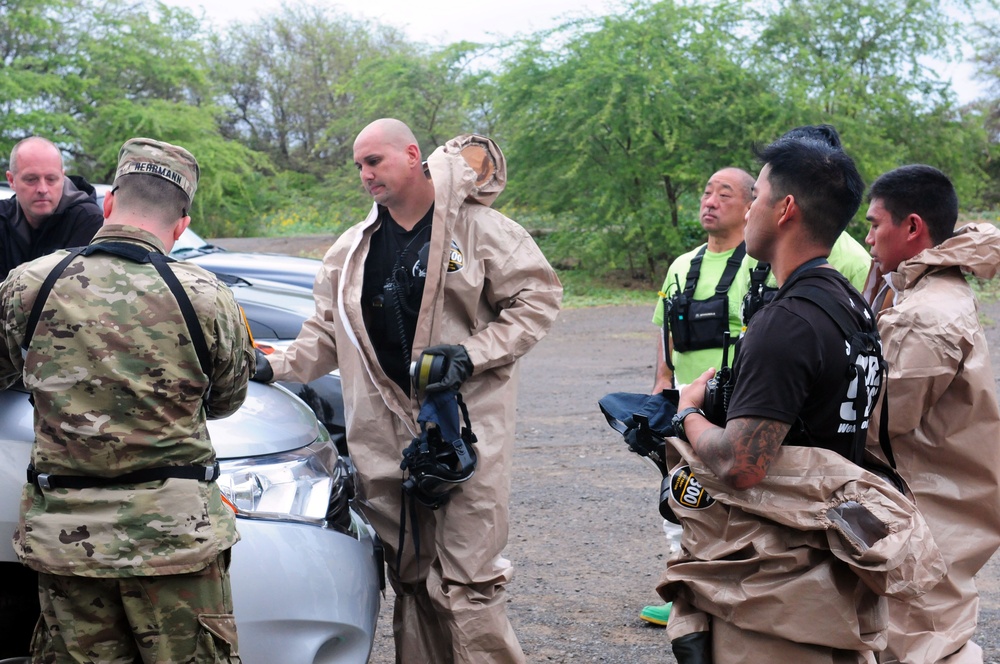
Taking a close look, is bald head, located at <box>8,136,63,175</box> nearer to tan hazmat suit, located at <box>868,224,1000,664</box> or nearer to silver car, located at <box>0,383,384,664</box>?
silver car, located at <box>0,383,384,664</box>

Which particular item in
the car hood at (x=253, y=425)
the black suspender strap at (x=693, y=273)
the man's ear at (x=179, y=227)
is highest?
the man's ear at (x=179, y=227)

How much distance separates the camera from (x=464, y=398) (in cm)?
362

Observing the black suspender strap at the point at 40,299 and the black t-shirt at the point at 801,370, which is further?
the black suspender strap at the point at 40,299

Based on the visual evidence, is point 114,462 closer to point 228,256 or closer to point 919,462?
point 919,462

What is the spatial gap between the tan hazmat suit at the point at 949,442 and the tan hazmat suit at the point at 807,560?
0.84 m

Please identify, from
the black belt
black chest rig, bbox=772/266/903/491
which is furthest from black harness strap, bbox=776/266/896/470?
the black belt

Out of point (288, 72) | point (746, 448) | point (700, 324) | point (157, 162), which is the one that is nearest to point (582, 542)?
point (700, 324)

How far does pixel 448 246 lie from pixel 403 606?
1.34 meters

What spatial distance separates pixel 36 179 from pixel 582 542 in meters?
3.34

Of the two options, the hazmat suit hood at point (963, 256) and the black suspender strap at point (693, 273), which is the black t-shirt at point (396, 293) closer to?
the black suspender strap at point (693, 273)

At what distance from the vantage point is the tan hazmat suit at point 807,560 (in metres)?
2.37

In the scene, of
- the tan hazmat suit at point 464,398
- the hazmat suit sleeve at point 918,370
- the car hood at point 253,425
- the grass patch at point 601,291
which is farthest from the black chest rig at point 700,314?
the grass patch at point 601,291

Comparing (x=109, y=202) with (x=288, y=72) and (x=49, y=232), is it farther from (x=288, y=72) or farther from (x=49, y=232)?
(x=288, y=72)

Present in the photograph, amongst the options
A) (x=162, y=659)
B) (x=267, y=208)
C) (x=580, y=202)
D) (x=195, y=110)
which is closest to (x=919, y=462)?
(x=162, y=659)
